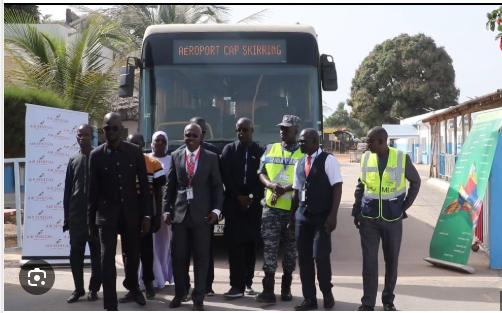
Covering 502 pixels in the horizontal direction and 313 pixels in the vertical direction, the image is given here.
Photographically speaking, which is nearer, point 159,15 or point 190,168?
point 190,168

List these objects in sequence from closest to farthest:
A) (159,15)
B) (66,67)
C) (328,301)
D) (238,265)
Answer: (328,301)
(238,265)
(66,67)
(159,15)

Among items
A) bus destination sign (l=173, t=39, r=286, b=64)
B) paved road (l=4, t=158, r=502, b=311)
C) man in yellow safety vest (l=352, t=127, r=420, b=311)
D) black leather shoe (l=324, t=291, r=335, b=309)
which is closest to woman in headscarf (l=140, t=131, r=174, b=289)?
paved road (l=4, t=158, r=502, b=311)

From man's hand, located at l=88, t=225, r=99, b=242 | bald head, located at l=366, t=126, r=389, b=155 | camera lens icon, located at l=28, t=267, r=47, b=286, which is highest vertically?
bald head, located at l=366, t=126, r=389, b=155

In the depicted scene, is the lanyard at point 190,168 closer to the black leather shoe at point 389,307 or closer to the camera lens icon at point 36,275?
the black leather shoe at point 389,307

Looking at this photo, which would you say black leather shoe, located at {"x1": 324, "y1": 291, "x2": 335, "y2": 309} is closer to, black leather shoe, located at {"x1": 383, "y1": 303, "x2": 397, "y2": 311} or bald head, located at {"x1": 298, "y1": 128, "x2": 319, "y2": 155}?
black leather shoe, located at {"x1": 383, "y1": 303, "x2": 397, "y2": 311}

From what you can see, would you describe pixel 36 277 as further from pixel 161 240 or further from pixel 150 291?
pixel 150 291

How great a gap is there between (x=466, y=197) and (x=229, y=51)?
3.80m

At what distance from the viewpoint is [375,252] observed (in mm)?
7004

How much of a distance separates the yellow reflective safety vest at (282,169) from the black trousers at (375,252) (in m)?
0.81

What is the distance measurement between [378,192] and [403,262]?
372 centimetres

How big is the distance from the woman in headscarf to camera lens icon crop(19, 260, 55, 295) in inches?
49.4

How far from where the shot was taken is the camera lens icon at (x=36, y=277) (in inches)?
328

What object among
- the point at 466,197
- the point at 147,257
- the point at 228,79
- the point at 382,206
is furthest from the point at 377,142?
the point at 228,79

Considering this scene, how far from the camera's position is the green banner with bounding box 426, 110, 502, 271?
934 centimetres
